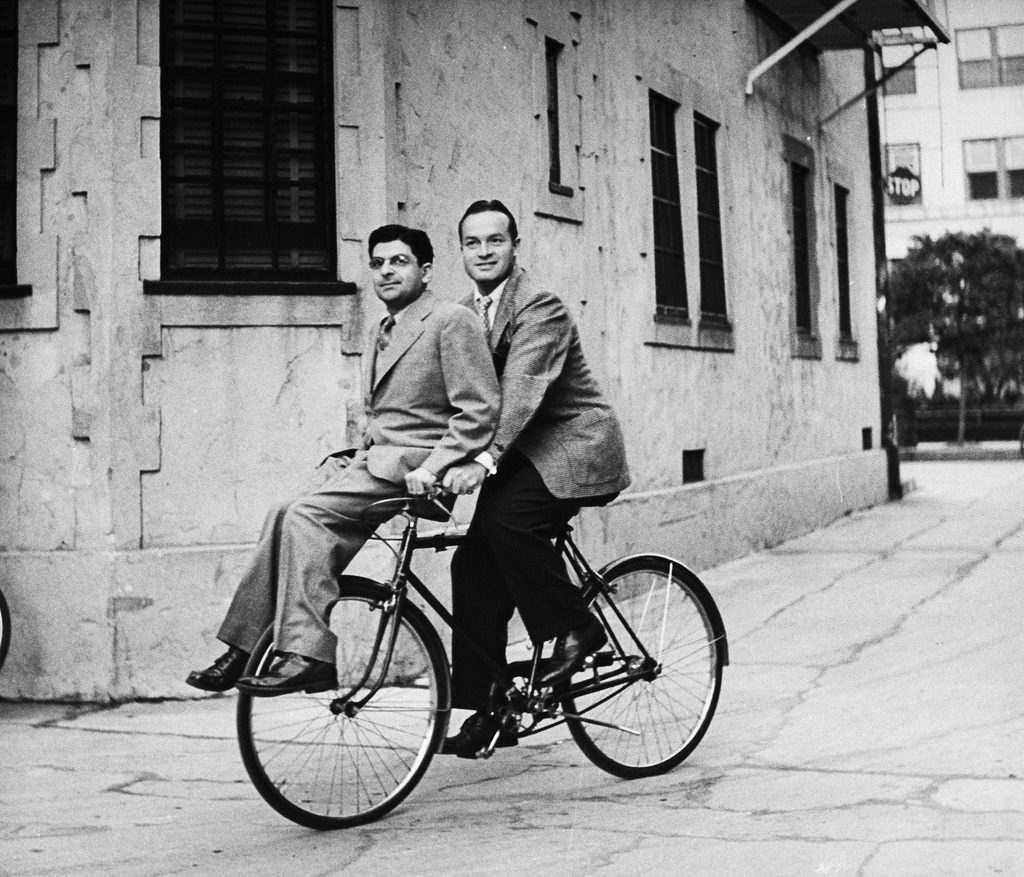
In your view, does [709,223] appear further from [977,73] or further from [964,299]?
[977,73]

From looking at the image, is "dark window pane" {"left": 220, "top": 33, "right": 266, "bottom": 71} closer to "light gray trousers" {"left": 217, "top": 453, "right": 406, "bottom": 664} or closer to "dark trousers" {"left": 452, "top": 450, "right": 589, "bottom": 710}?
"dark trousers" {"left": 452, "top": 450, "right": 589, "bottom": 710}

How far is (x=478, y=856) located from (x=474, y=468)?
1204 millimetres

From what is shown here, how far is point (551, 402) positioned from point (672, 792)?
1428mm

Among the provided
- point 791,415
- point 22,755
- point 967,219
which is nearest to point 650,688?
point 22,755

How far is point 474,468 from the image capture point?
496 cm

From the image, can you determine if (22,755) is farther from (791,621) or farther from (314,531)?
(791,621)

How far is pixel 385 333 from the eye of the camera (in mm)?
5273

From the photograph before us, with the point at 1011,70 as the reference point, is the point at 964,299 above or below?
below

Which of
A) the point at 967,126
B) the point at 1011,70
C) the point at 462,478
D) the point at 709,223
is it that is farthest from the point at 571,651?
the point at 967,126

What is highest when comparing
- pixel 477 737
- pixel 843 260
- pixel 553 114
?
pixel 843 260

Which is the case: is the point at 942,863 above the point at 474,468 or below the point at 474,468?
below

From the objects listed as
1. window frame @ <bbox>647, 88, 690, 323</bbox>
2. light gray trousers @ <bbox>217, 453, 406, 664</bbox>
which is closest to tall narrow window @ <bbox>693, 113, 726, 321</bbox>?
window frame @ <bbox>647, 88, 690, 323</bbox>

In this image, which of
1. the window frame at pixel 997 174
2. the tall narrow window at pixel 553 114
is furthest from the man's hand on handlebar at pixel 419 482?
the window frame at pixel 997 174

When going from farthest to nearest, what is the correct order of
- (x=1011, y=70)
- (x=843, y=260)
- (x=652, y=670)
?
(x=1011, y=70) < (x=843, y=260) < (x=652, y=670)
